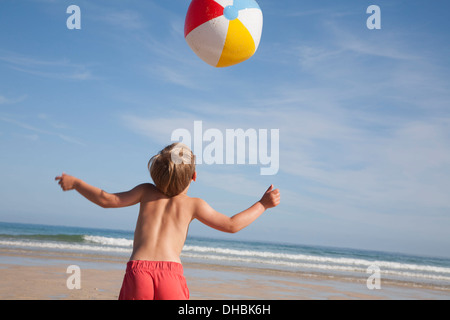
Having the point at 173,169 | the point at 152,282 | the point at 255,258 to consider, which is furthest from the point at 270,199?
the point at 255,258

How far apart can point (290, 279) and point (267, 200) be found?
8.65 meters

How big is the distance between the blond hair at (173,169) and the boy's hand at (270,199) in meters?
0.52

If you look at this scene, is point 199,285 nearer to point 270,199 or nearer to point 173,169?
point 270,199

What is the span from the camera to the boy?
265 cm

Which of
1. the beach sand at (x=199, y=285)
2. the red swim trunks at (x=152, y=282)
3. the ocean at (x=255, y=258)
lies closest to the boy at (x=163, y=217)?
the red swim trunks at (x=152, y=282)

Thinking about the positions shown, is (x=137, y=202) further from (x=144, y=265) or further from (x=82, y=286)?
(x=82, y=286)

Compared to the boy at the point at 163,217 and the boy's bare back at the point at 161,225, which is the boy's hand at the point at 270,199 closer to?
the boy at the point at 163,217

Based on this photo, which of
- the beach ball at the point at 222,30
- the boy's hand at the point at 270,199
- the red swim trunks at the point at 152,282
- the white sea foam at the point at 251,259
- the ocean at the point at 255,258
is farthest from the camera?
the white sea foam at the point at 251,259

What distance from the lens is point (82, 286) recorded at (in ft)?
25.2

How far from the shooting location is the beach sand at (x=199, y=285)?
23.5ft

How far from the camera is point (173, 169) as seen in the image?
9.10 ft

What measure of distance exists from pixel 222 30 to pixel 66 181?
241 centimetres

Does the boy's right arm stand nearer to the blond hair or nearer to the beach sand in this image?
the blond hair

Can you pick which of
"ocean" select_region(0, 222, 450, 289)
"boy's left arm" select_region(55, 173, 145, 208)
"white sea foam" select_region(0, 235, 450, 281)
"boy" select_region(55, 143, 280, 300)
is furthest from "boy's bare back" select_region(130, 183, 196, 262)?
"white sea foam" select_region(0, 235, 450, 281)
